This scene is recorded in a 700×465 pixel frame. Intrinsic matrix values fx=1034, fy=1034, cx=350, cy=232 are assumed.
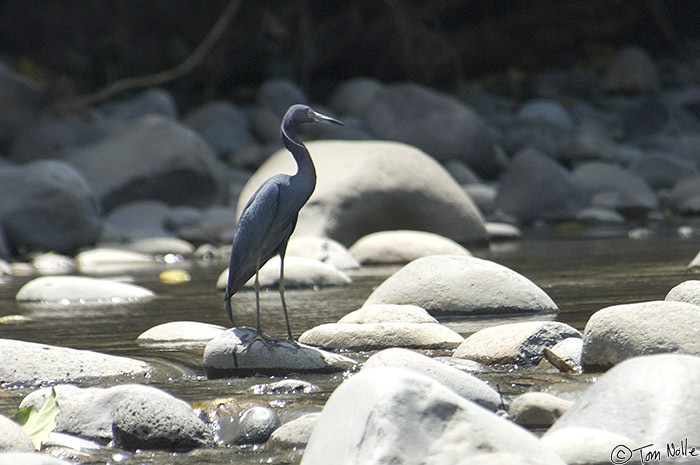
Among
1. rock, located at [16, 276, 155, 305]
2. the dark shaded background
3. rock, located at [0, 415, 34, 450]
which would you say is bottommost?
rock, located at [16, 276, 155, 305]

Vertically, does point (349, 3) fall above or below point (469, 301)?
above

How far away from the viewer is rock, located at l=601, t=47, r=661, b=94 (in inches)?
805

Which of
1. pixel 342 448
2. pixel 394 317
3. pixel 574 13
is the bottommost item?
pixel 394 317

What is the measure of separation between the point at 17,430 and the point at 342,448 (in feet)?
3.55

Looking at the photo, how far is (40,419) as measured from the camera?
3154 mm

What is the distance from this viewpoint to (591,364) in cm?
384

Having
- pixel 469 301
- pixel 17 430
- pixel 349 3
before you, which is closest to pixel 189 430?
pixel 17 430

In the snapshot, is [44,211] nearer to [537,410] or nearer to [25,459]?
[537,410]

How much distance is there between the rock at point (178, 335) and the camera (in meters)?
4.85

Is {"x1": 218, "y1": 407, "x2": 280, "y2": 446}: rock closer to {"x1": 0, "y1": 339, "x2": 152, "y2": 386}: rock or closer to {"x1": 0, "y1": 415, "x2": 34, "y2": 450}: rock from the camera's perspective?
{"x1": 0, "y1": 415, "x2": 34, "y2": 450}: rock

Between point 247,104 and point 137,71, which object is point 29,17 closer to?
point 137,71

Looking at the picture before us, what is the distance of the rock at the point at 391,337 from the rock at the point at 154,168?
24.4 ft

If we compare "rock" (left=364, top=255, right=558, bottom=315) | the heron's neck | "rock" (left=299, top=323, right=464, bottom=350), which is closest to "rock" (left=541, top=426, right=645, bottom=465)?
"rock" (left=299, top=323, right=464, bottom=350)

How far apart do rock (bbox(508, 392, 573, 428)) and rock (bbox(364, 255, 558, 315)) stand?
2189mm
